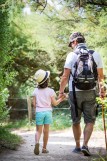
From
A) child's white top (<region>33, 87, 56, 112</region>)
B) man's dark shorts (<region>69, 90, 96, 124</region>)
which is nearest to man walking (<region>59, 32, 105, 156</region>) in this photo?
man's dark shorts (<region>69, 90, 96, 124</region>)

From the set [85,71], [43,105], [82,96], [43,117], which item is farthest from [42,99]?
[85,71]

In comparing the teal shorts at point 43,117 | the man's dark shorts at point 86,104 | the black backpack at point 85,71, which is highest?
the black backpack at point 85,71

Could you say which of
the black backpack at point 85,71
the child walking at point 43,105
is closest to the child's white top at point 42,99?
the child walking at point 43,105

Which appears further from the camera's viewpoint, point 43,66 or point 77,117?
point 43,66

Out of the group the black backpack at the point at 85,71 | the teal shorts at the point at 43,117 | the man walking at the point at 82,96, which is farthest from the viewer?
the teal shorts at the point at 43,117

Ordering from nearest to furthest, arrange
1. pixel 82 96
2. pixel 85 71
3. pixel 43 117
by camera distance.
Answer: pixel 85 71
pixel 82 96
pixel 43 117

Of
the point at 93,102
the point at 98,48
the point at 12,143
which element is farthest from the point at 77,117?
the point at 98,48

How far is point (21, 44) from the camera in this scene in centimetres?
1612

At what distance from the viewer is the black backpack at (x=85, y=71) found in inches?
237

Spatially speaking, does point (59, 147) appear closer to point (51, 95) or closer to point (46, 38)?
point (51, 95)

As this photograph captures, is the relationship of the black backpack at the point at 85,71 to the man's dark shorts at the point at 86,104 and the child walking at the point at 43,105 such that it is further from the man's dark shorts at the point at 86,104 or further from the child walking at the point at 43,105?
the child walking at the point at 43,105

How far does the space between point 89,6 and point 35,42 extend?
28.7ft

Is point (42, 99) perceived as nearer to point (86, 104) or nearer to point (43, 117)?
point (43, 117)

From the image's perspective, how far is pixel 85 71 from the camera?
599 cm
